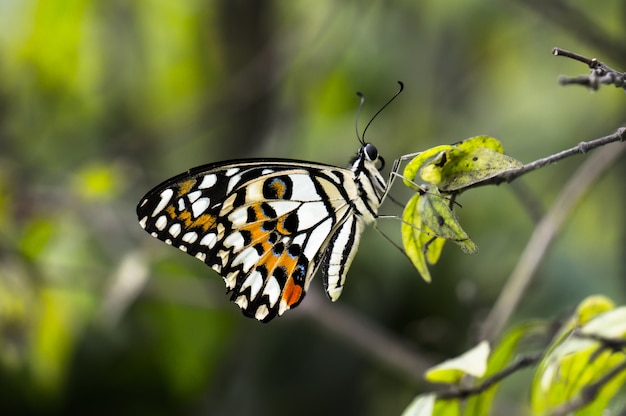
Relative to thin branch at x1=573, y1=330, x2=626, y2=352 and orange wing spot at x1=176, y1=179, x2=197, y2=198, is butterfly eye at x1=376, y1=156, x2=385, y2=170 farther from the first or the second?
thin branch at x1=573, y1=330, x2=626, y2=352

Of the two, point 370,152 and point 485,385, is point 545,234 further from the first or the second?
point 485,385

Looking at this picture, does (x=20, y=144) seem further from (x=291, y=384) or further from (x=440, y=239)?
(x=440, y=239)

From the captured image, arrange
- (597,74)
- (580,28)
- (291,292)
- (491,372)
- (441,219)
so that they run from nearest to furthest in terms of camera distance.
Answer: (597,74) < (441,219) < (491,372) < (291,292) < (580,28)

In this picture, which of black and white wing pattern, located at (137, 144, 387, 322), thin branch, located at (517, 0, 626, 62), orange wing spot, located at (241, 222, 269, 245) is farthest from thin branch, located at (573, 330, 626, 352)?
thin branch, located at (517, 0, 626, 62)

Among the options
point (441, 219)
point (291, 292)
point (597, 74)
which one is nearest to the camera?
point (597, 74)

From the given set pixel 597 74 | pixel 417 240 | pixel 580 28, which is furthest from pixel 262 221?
pixel 580 28

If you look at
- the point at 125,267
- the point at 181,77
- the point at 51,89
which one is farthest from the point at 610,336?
the point at 181,77

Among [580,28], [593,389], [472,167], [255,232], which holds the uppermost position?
[580,28]
